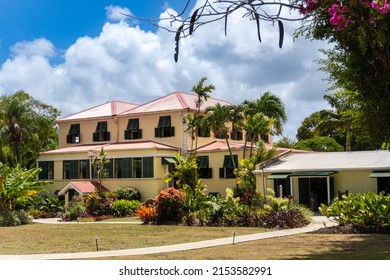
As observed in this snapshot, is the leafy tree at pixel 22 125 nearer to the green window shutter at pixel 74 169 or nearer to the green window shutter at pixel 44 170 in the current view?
the green window shutter at pixel 44 170

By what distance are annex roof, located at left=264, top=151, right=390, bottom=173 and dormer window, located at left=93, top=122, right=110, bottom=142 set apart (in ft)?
51.6

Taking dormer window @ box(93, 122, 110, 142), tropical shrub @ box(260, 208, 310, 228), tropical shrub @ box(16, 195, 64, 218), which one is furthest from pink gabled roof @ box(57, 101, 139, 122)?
tropical shrub @ box(260, 208, 310, 228)

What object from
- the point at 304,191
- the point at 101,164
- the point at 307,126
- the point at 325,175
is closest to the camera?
the point at 325,175

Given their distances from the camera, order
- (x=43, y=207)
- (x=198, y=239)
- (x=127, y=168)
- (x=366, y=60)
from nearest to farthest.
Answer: (x=366, y=60)
(x=198, y=239)
(x=43, y=207)
(x=127, y=168)

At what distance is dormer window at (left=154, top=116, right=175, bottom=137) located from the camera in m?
42.3

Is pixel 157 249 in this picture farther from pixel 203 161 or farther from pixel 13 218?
pixel 203 161

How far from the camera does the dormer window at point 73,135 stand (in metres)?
47.4

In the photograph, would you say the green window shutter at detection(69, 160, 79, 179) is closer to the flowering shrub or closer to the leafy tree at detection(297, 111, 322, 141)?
the leafy tree at detection(297, 111, 322, 141)

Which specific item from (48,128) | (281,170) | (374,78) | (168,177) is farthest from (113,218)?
(374,78)

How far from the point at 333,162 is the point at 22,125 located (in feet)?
72.9

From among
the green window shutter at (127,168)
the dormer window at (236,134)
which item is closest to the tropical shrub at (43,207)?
the green window shutter at (127,168)

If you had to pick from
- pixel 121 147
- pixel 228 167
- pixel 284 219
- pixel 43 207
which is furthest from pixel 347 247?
pixel 121 147

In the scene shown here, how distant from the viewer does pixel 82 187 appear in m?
38.5

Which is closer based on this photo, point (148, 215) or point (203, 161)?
point (148, 215)
